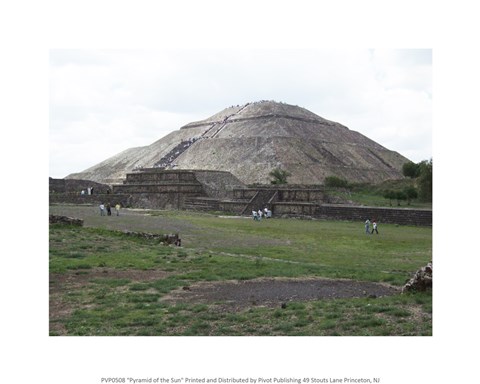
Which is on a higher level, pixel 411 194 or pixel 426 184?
pixel 426 184

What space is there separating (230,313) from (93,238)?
9.74 metres

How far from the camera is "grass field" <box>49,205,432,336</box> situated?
273 inches

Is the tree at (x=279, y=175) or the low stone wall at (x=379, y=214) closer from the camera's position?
the low stone wall at (x=379, y=214)

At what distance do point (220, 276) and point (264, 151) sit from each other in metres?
54.8

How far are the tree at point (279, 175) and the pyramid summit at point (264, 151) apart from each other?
877 millimetres

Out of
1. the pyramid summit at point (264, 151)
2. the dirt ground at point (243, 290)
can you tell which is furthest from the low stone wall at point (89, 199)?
the dirt ground at point (243, 290)

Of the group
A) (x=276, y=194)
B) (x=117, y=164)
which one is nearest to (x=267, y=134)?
(x=117, y=164)

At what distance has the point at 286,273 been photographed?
36.1ft

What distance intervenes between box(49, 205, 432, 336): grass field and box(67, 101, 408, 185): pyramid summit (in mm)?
37468

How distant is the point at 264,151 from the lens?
6488 cm

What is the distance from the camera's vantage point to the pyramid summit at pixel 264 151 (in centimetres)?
6153

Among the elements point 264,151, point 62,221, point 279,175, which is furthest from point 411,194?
point 264,151

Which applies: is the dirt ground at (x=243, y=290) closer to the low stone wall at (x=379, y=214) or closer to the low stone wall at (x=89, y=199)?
the low stone wall at (x=379, y=214)

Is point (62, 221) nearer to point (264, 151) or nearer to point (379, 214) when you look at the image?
point (379, 214)
